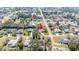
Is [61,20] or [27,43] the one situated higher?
[61,20]

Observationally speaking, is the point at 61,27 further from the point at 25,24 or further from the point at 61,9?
the point at 25,24
